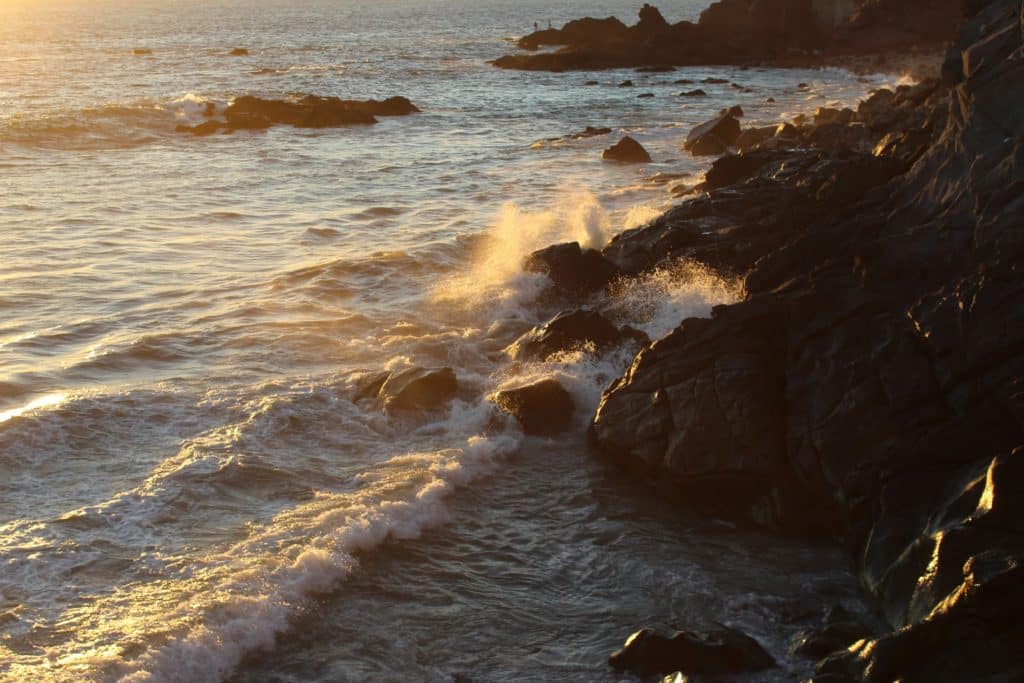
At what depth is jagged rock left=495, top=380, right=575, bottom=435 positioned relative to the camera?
41.4 feet

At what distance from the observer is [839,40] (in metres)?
60.0

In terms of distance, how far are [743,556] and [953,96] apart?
7090 millimetres

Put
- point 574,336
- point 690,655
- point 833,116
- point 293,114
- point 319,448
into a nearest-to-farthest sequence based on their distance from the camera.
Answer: point 690,655 < point 319,448 < point 574,336 < point 833,116 < point 293,114

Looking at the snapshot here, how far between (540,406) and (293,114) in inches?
1195

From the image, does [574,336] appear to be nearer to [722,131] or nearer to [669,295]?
[669,295]

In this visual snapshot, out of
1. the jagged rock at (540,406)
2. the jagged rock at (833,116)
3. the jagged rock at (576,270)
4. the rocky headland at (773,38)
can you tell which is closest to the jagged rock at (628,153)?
the jagged rock at (833,116)

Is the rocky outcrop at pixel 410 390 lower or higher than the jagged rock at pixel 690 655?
higher

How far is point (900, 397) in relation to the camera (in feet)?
32.8

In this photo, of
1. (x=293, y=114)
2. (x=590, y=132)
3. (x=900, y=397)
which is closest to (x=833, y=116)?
(x=590, y=132)

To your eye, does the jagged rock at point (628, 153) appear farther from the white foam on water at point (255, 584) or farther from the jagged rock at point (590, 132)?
the white foam on water at point (255, 584)

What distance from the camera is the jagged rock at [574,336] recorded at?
46.9 ft

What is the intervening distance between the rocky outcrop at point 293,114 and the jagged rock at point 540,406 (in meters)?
27.8

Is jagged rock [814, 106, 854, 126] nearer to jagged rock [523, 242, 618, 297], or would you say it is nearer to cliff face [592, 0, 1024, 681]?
jagged rock [523, 242, 618, 297]

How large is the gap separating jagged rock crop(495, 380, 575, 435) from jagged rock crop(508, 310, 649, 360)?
1.40 meters
